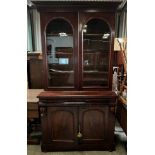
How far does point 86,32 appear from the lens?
2.41 meters

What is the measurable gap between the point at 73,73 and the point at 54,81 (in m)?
0.30

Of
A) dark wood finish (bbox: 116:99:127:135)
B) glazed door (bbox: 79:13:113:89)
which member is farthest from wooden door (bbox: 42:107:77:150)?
dark wood finish (bbox: 116:99:127:135)

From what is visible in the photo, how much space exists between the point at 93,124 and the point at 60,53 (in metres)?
1.04

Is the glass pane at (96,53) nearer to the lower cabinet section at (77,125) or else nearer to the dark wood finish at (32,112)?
the lower cabinet section at (77,125)

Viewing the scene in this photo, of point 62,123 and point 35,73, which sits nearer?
point 62,123

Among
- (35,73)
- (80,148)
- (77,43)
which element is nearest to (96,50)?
(77,43)

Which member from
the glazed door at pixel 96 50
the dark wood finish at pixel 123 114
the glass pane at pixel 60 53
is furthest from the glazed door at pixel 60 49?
the dark wood finish at pixel 123 114

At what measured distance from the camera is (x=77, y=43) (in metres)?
2.34

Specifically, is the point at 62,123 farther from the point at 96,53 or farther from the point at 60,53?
the point at 96,53

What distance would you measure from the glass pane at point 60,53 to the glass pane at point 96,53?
0.20 metres

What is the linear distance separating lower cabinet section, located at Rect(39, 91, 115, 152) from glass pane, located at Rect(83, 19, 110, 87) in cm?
36

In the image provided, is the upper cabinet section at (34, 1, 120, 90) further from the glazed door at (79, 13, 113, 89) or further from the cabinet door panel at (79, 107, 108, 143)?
the cabinet door panel at (79, 107, 108, 143)

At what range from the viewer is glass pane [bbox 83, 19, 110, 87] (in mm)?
2404
